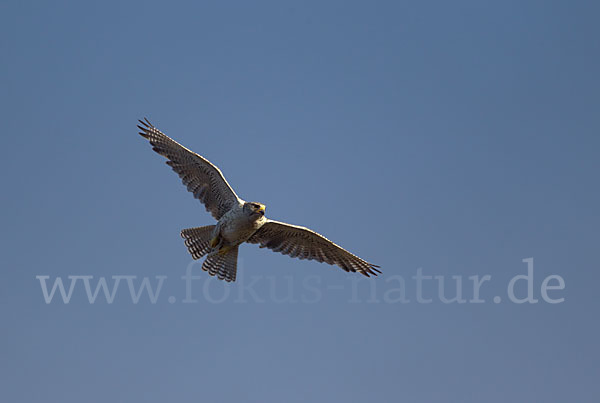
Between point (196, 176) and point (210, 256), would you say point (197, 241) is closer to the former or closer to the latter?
point (210, 256)

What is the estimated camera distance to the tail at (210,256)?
1912 centimetres

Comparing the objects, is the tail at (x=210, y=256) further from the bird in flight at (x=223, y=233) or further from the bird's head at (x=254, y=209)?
the bird's head at (x=254, y=209)

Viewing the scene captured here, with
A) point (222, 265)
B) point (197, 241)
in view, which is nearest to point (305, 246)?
point (222, 265)

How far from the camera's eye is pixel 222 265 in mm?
19375

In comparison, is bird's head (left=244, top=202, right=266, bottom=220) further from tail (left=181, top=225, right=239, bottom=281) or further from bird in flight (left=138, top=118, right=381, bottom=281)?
tail (left=181, top=225, right=239, bottom=281)

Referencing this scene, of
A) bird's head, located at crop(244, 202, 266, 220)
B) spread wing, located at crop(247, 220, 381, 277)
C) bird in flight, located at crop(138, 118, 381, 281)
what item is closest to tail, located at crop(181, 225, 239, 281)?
bird in flight, located at crop(138, 118, 381, 281)

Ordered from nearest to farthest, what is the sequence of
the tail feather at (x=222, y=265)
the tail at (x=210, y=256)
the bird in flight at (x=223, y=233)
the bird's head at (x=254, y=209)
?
the bird's head at (x=254, y=209) < the bird in flight at (x=223, y=233) < the tail at (x=210, y=256) < the tail feather at (x=222, y=265)

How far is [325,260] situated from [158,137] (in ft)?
16.9

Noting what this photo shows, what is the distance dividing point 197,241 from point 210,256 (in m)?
0.49

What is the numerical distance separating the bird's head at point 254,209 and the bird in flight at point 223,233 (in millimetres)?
341

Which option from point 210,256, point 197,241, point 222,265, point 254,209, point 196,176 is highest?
point 196,176

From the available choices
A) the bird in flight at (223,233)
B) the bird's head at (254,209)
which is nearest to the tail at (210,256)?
the bird in flight at (223,233)

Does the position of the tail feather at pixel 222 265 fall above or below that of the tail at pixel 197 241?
below

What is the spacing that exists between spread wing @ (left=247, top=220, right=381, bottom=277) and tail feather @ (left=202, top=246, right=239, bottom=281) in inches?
25.0
